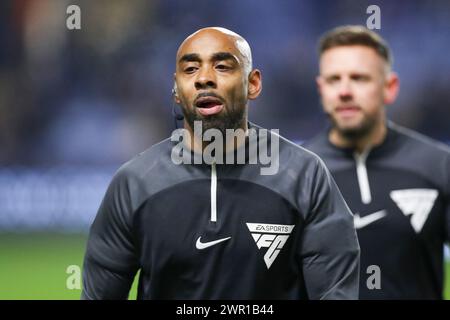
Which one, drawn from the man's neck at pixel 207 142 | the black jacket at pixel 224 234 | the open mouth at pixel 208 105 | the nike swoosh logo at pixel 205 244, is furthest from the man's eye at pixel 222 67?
the nike swoosh logo at pixel 205 244

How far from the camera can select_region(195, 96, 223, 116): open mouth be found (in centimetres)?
318

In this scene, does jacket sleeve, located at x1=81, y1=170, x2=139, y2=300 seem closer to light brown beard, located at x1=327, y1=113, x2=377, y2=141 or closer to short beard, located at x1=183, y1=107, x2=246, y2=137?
short beard, located at x1=183, y1=107, x2=246, y2=137

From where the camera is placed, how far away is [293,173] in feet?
10.8

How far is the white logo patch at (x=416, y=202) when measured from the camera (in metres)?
4.68

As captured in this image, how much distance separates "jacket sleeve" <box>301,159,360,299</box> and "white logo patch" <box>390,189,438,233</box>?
1.54 m

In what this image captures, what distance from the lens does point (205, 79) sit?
3146 millimetres

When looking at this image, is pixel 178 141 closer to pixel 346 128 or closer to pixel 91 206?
pixel 346 128

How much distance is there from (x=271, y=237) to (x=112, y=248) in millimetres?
574

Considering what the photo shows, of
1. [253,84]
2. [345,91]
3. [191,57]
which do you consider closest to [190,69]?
[191,57]

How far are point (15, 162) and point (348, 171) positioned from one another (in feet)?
19.2

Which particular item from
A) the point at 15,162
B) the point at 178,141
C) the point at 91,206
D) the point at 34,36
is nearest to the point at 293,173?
the point at 178,141

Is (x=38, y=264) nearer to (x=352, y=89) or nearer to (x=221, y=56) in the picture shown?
(x=352, y=89)

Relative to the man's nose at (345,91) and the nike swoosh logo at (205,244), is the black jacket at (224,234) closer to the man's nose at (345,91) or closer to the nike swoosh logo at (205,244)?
the nike swoosh logo at (205,244)

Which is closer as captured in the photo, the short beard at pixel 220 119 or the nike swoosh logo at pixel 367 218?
the short beard at pixel 220 119
